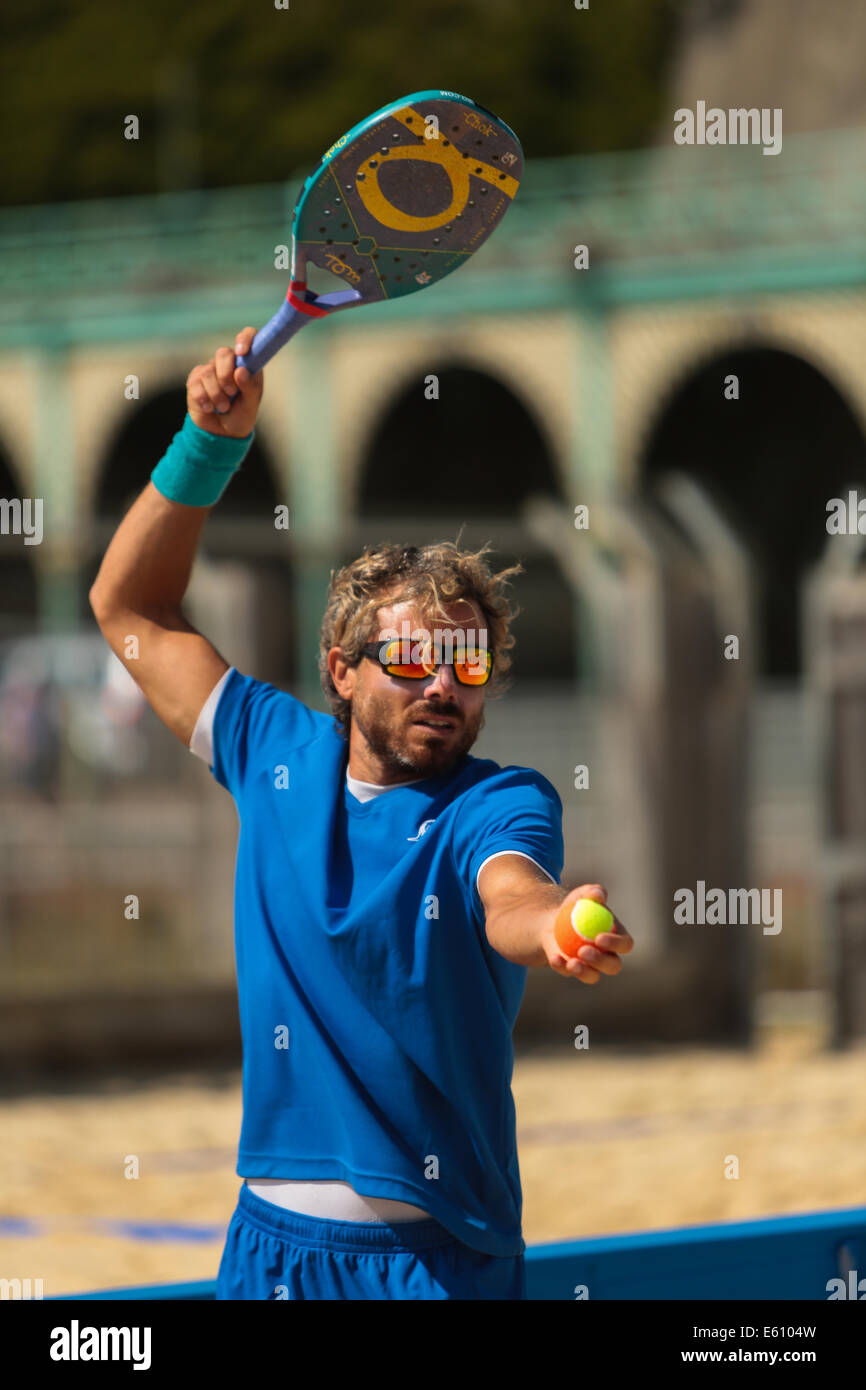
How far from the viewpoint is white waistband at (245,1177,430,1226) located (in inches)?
96.2

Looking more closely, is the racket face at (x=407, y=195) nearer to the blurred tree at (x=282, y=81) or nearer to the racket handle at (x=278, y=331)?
the racket handle at (x=278, y=331)

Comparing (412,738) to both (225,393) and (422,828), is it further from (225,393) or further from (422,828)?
(225,393)

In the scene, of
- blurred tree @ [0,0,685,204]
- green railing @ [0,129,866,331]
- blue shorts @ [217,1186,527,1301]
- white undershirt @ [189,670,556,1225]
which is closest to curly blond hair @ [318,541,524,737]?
white undershirt @ [189,670,556,1225]

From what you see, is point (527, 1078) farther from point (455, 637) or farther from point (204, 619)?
point (455, 637)

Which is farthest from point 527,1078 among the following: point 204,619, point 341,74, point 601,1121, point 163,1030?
point 341,74

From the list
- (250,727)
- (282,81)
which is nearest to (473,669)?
(250,727)

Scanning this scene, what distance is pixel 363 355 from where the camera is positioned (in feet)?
89.1

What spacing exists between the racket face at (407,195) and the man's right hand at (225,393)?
22cm

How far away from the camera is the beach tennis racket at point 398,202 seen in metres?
2.67

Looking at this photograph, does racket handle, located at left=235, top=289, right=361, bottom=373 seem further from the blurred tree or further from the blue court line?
the blurred tree

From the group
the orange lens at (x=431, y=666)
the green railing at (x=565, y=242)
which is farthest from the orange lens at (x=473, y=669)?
the green railing at (x=565, y=242)

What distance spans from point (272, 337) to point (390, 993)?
41.3 inches

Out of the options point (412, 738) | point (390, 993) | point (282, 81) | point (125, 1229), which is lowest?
point (125, 1229)

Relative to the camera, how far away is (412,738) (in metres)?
2.50
